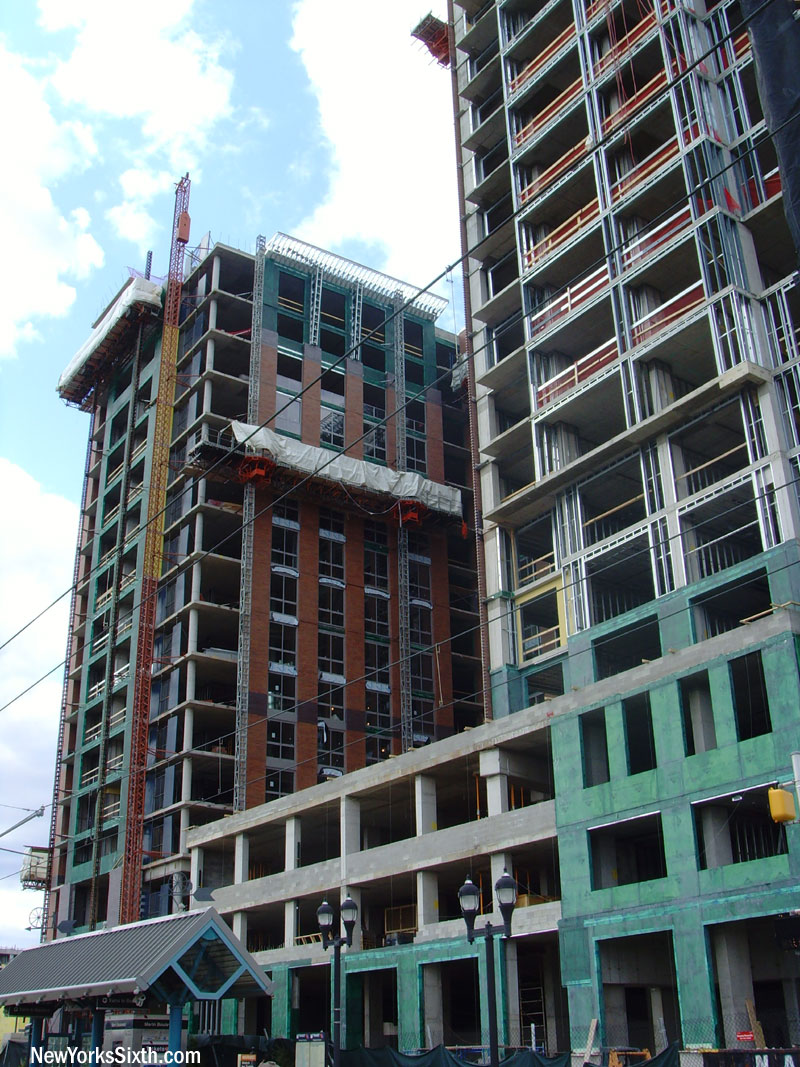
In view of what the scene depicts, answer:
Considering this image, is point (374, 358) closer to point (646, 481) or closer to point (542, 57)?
point (542, 57)

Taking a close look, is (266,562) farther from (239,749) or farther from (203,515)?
(239,749)

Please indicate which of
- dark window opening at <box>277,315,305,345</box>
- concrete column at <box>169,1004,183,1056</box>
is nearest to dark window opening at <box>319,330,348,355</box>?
dark window opening at <box>277,315,305,345</box>

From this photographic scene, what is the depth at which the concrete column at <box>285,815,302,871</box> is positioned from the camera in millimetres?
54716

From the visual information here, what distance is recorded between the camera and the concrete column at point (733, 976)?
3294 centimetres

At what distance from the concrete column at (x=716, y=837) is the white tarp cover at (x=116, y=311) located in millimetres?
69256

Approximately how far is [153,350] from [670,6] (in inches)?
2171

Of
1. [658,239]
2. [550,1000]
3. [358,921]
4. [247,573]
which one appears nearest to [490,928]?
[550,1000]

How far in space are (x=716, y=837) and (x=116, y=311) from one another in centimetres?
7353

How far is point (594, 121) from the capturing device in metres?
54.3

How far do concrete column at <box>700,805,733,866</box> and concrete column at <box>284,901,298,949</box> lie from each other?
23963 mm

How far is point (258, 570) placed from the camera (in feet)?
252

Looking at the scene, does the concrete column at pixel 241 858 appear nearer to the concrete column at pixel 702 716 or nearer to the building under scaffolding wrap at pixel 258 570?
the building under scaffolding wrap at pixel 258 570

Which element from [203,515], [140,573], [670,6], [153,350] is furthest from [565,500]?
[153,350]

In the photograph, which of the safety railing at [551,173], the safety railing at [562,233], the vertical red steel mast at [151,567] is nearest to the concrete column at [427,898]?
the safety railing at [562,233]
